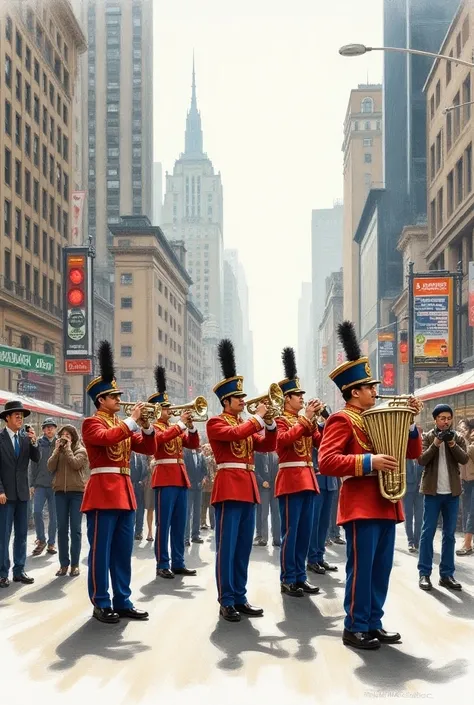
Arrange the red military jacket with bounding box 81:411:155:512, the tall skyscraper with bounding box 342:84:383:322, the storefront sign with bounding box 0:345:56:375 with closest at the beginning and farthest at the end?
the red military jacket with bounding box 81:411:155:512
the storefront sign with bounding box 0:345:56:375
the tall skyscraper with bounding box 342:84:383:322

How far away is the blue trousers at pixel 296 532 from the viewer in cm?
1059

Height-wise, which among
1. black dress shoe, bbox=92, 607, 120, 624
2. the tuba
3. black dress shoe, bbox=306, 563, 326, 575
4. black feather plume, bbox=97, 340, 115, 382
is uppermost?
black feather plume, bbox=97, 340, 115, 382

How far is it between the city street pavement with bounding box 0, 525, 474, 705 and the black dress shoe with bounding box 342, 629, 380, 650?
9 cm

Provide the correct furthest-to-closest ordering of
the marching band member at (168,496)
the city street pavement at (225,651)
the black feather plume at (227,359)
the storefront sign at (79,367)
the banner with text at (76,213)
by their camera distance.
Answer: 1. the banner with text at (76,213)
2. the storefront sign at (79,367)
3. the marching band member at (168,496)
4. the black feather plume at (227,359)
5. the city street pavement at (225,651)

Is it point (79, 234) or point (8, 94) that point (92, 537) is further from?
point (79, 234)

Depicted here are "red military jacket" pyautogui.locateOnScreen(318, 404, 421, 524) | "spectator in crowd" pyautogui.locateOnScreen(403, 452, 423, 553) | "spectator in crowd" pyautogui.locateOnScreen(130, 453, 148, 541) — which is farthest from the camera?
"spectator in crowd" pyautogui.locateOnScreen(130, 453, 148, 541)

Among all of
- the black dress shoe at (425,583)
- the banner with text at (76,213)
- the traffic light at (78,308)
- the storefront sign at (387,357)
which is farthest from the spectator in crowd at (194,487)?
the banner with text at (76,213)

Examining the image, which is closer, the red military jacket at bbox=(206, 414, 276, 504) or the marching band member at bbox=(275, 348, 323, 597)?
the red military jacket at bbox=(206, 414, 276, 504)

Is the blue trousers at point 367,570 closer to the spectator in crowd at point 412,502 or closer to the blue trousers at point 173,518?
the blue trousers at point 173,518

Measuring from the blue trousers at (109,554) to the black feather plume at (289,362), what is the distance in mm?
2694

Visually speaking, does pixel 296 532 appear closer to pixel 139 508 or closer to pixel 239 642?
pixel 239 642

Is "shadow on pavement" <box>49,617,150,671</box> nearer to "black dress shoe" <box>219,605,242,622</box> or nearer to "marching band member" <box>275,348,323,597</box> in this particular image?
"black dress shoe" <box>219,605,242,622</box>

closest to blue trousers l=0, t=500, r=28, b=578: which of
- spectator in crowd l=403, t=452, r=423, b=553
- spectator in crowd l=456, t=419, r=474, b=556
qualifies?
spectator in crowd l=403, t=452, r=423, b=553

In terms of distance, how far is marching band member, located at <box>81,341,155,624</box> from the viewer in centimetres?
902
